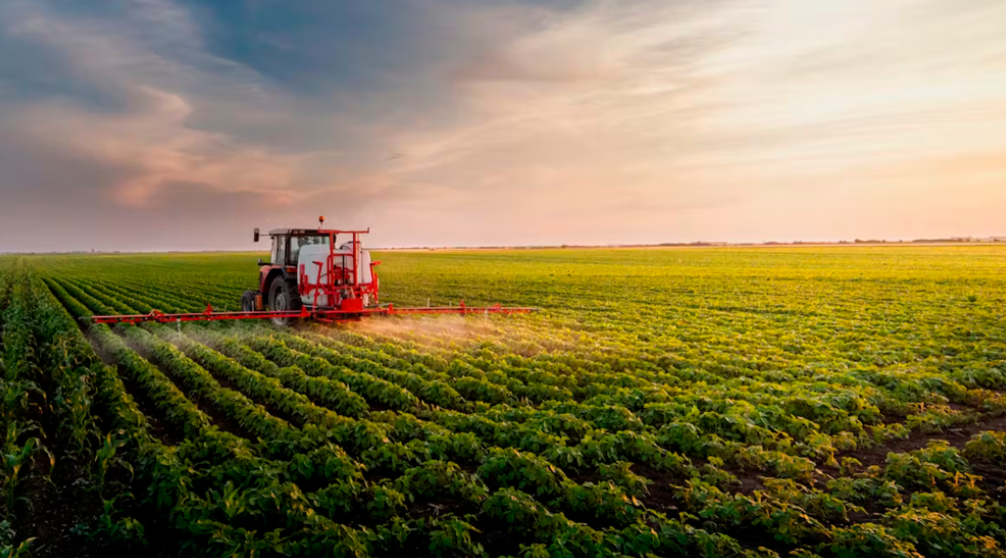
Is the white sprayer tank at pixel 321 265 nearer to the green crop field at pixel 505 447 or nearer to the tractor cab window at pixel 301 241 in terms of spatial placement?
the tractor cab window at pixel 301 241

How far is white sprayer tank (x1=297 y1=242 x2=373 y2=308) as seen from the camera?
16609 mm

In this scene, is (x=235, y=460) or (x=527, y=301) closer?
(x=235, y=460)

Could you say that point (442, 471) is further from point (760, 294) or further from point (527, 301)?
point (760, 294)

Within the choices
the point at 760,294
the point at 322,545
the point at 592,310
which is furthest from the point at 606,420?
the point at 760,294

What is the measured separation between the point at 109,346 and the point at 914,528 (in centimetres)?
1647

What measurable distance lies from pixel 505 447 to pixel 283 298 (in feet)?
40.3

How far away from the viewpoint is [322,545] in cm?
493

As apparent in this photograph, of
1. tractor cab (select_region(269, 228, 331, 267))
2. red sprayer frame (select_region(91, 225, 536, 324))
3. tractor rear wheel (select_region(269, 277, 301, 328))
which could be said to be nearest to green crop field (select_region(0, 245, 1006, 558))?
red sprayer frame (select_region(91, 225, 536, 324))

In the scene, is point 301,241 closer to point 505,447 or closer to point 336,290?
point 336,290

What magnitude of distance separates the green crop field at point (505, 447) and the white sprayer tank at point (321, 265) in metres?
1.27

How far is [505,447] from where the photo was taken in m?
7.66

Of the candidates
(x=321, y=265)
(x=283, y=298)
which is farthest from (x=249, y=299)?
(x=321, y=265)

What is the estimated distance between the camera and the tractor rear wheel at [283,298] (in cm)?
1731

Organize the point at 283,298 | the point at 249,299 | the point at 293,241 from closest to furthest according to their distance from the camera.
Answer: the point at 283,298, the point at 293,241, the point at 249,299
